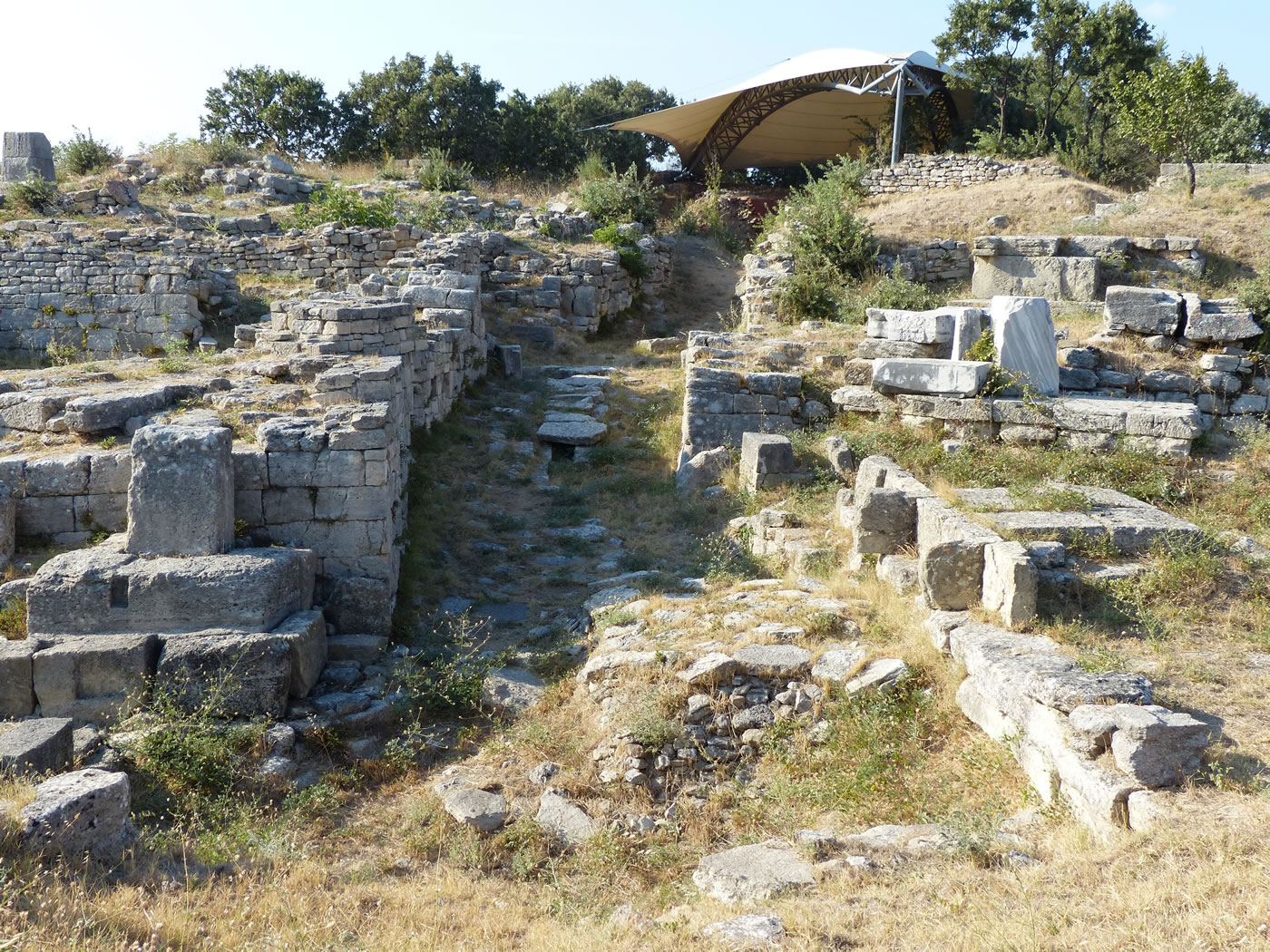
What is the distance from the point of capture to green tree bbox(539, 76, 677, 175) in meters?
30.7

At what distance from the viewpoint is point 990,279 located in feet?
47.4

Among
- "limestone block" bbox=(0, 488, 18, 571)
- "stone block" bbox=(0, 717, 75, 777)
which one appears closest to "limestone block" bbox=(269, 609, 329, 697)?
"stone block" bbox=(0, 717, 75, 777)

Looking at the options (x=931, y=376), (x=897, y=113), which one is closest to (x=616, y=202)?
(x=897, y=113)

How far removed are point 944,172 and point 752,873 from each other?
1831cm

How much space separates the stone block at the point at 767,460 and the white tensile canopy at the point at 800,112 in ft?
50.4

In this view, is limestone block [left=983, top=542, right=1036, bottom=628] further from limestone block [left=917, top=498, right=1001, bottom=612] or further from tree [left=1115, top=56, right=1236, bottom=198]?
tree [left=1115, top=56, right=1236, bottom=198]

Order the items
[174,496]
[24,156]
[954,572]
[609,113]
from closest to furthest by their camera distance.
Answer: [954,572] < [174,496] < [24,156] < [609,113]

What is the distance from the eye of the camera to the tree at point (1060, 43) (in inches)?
908

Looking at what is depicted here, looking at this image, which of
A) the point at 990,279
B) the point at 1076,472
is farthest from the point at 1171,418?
the point at 990,279

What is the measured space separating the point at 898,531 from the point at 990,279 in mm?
8715

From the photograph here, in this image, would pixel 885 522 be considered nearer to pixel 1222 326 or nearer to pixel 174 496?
pixel 174 496

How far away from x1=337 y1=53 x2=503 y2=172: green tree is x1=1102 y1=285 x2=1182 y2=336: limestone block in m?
21.5

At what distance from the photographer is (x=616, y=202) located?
20.8 metres

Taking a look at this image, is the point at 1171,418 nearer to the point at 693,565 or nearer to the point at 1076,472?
the point at 1076,472
